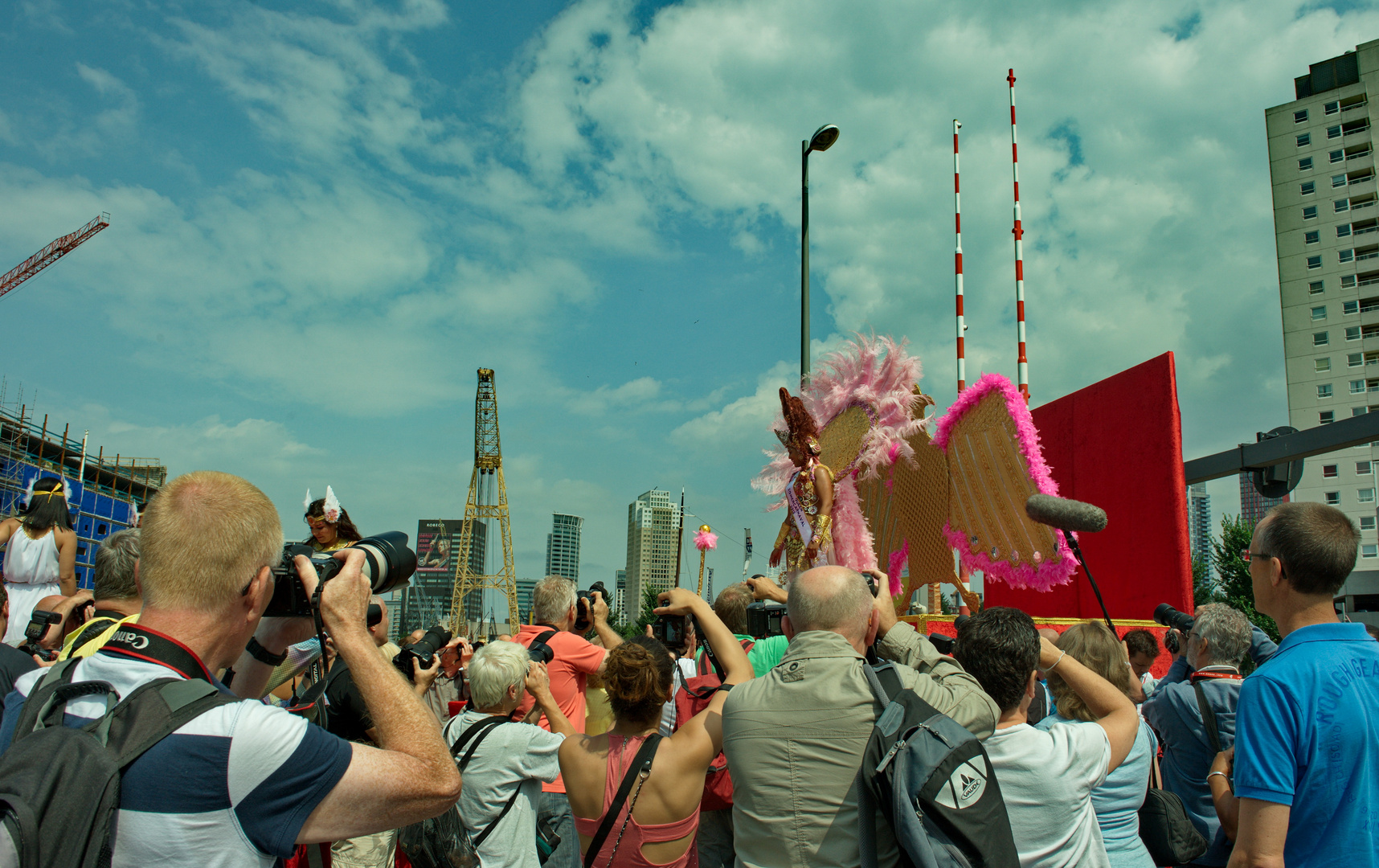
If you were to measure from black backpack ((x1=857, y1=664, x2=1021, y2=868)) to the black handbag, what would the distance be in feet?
4.20

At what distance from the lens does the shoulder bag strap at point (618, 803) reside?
2.49 metres

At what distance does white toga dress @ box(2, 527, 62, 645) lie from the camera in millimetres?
5250

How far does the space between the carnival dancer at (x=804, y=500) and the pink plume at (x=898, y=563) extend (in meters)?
1.51

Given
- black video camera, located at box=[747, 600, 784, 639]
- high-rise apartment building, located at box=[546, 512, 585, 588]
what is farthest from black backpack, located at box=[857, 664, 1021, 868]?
high-rise apartment building, located at box=[546, 512, 585, 588]

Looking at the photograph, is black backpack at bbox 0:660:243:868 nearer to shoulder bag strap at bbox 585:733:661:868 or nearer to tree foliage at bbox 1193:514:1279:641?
shoulder bag strap at bbox 585:733:661:868

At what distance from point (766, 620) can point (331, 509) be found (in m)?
2.67

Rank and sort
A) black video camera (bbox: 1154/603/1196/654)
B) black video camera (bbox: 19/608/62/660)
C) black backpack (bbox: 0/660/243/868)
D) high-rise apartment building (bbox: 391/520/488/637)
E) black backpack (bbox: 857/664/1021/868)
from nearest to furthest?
black backpack (bbox: 0/660/243/868), black backpack (bbox: 857/664/1021/868), black video camera (bbox: 1154/603/1196/654), black video camera (bbox: 19/608/62/660), high-rise apartment building (bbox: 391/520/488/637)

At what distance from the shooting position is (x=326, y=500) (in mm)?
4312

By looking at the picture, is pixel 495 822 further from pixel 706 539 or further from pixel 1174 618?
pixel 706 539

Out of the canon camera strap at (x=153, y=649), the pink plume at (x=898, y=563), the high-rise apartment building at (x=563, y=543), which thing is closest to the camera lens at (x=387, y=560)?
the canon camera strap at (x=153, y=649)

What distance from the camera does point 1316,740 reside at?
1930 mm

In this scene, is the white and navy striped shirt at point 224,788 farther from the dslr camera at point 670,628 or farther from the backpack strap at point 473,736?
the dslr camera at point 670,628

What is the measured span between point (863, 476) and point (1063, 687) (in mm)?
5581

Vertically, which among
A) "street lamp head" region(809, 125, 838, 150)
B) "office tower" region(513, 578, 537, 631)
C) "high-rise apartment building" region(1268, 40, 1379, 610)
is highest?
"high-rise apartment building" region(1268, 40, 1379, 610)
